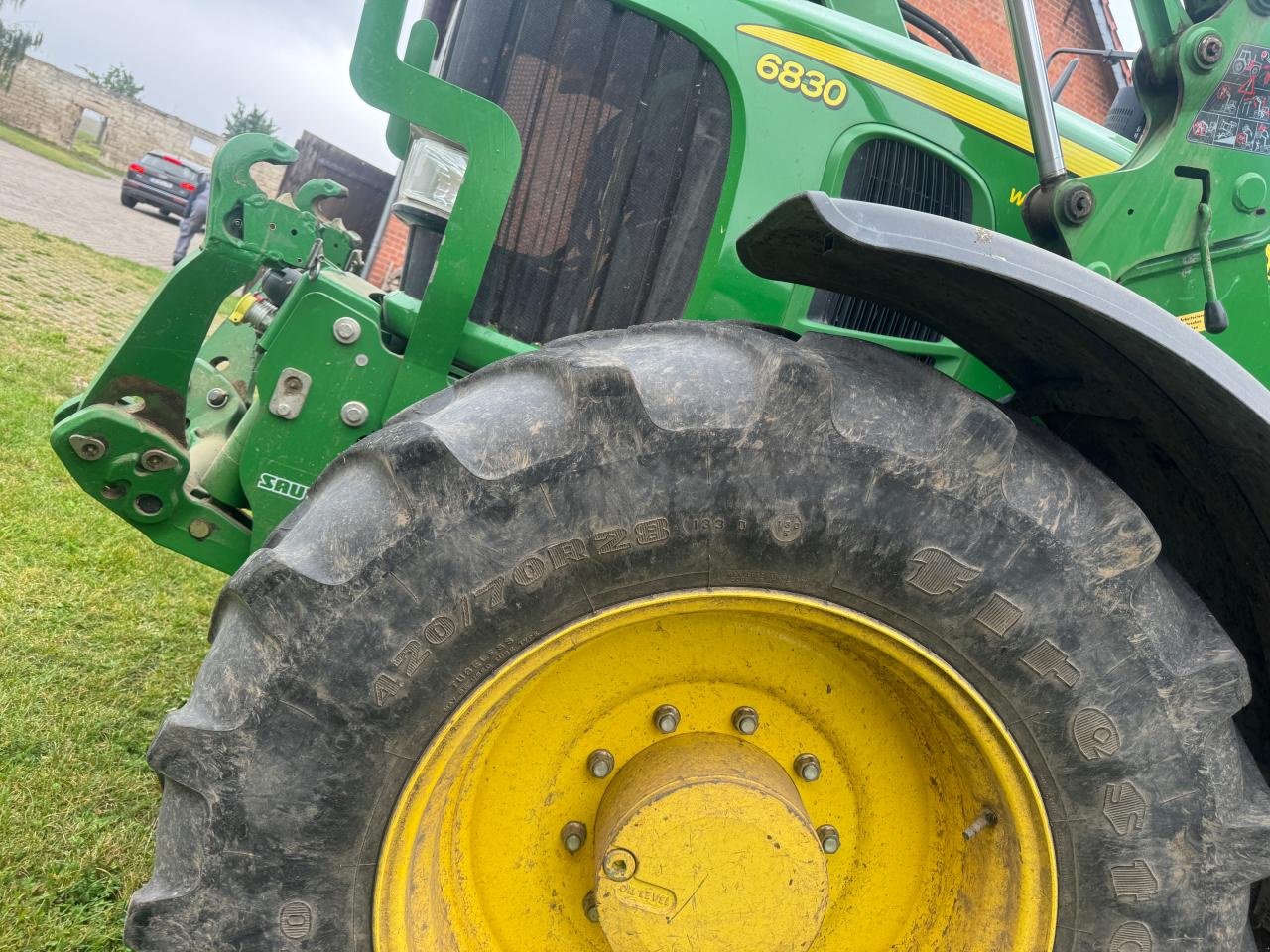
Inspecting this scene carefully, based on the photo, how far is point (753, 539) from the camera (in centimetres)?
137

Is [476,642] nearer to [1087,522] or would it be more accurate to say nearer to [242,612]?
[242,612]

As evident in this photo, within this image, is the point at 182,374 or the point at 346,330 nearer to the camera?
the point at 346,330

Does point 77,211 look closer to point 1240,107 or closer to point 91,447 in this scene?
point 91,447

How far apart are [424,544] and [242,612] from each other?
322mm

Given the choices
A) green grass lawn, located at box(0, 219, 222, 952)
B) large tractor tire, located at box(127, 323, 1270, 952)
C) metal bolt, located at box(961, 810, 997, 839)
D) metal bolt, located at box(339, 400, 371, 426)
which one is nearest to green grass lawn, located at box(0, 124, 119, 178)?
green grass lawn, located at box(0, 219, 222, 952)

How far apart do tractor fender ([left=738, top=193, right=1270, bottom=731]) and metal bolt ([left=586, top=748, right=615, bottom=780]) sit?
2.99ft

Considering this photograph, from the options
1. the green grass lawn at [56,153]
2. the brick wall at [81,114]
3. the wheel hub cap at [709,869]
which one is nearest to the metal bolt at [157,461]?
the wheel hub cap at [709,869]

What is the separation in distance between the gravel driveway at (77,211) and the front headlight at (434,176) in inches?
542

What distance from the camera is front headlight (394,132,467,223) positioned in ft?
6.58

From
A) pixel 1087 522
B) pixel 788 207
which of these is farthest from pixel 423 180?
pixel 1087 522

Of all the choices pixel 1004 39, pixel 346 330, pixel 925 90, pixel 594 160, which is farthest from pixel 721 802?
pixel 1004 39

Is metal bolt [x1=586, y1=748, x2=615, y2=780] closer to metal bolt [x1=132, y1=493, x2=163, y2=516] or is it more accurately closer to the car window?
metal bolt [x1=132, y1=493, x2=163, y2=516]

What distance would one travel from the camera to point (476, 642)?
4.48 ft

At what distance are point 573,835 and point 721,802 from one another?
1.07ft
